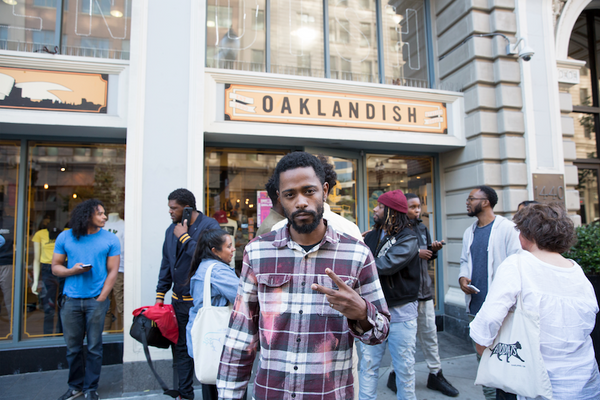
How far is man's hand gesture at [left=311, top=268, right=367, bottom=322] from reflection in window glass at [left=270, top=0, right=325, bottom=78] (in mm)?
5059

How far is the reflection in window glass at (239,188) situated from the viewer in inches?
223

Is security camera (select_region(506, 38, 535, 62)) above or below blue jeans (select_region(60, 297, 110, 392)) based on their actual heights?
above

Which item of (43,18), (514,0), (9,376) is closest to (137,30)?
(43,18)

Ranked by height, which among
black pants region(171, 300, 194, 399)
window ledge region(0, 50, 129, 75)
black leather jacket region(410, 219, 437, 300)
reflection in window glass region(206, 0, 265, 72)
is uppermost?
reflection in window glass region(206, 0, 265, 72)

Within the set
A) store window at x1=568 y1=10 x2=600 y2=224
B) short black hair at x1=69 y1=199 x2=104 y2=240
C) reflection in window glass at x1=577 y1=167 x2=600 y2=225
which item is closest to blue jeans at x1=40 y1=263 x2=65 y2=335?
short black hair at x1=69 y1=199 x2=104 y2=240

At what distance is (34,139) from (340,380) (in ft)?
18.4

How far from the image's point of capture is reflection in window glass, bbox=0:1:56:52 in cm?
484

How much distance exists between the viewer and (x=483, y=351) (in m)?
2.17

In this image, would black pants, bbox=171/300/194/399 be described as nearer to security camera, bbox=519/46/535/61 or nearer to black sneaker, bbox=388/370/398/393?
black sneaker, bbox=388/370/398/393

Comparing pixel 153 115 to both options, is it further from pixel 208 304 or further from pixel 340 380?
pixel 340 380

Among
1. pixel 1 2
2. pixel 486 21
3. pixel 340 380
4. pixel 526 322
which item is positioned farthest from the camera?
pixel 486 21

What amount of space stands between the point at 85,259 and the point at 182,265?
117cm

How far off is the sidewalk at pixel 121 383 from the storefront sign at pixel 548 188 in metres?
2.85

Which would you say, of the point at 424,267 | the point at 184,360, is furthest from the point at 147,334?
the point at 424,267
